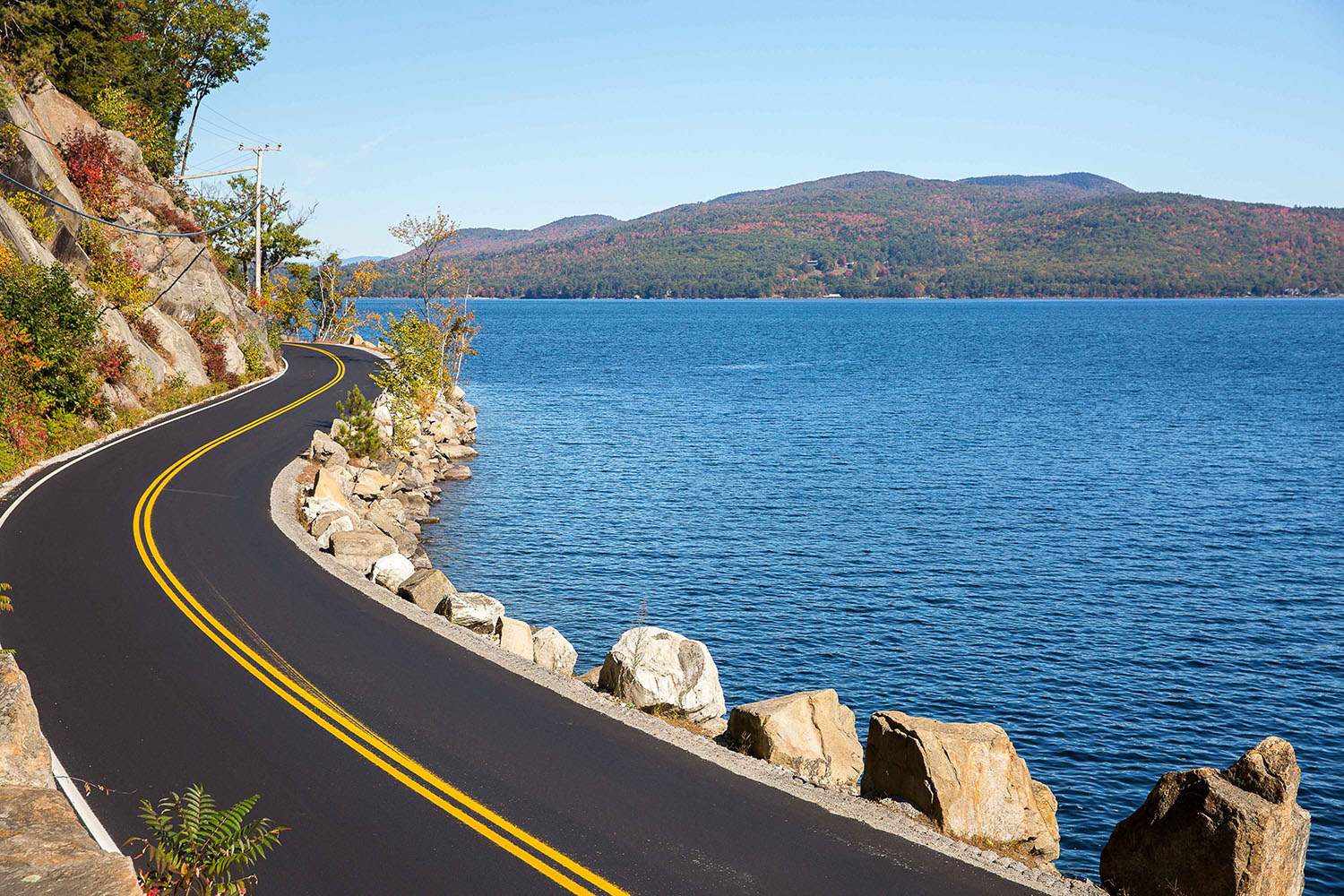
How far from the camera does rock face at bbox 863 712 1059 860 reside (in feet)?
41.3

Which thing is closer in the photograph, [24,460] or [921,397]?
[24,460]

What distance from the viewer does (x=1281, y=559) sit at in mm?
33688

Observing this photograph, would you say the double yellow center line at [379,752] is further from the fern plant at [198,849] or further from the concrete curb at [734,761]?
the fern plant at [198,849]

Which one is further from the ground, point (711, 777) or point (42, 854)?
point (42, 854)

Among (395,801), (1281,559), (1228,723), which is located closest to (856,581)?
(1228,723)

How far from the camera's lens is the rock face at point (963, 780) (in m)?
12.6

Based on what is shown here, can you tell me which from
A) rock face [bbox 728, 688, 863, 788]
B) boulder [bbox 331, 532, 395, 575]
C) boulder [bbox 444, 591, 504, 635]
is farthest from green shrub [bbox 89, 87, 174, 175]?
rock face [bbox 728, 688, 863, 788]

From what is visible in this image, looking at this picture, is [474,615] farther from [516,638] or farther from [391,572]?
[391,572]

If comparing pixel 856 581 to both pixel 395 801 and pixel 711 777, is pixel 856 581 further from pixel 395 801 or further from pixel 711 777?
pixel 395 801

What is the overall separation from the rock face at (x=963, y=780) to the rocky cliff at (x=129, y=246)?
33.4m

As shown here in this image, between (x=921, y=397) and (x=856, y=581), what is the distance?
49.8 metres

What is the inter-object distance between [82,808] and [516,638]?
29.3ft

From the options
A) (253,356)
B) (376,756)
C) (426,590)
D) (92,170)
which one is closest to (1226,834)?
(376,756)

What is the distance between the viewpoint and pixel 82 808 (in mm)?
11266
